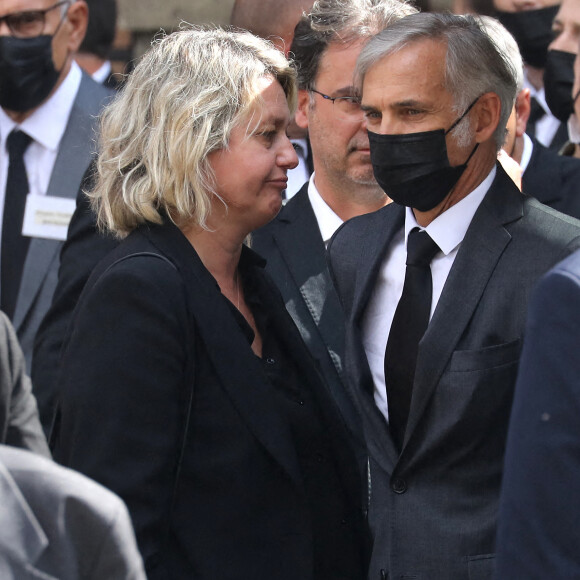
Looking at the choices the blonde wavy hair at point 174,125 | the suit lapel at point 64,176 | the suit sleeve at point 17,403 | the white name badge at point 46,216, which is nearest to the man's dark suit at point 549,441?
the blonde wavy hair at point 174,125

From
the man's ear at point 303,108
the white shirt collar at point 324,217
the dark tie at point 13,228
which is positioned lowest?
the dark tie at point 13,228

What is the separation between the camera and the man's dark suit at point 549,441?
153 cm

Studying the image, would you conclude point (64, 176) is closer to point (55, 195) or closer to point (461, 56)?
point (55, 195)

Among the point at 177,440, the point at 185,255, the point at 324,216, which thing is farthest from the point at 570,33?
the point at 177,440

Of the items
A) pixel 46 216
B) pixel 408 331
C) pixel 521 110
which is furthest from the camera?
pixel 46 216

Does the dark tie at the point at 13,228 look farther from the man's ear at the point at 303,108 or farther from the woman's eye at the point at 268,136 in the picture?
the woman's eye at the point at 268,136

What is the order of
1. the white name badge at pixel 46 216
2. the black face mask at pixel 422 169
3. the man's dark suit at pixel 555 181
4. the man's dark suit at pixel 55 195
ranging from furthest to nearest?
the white name badge at pixel 46 216
the man's dark suit at pixel 55 195
the man's dark suit at pixel 555 181
the black face mask at pixel 422 169

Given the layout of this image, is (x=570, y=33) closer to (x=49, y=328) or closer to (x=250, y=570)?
(x=49, y=328)

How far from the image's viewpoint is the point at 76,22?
4.29 m

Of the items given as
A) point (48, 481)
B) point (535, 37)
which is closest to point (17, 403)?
point (48, 481)

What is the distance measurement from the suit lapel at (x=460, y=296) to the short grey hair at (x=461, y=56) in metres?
0.26

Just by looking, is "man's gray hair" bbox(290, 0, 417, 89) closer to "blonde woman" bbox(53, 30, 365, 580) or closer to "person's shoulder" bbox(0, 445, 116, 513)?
"blonde woman" bbox(53, 30, 365, 580)

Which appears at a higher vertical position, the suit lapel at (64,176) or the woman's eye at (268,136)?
the woman's eye at (268,136)

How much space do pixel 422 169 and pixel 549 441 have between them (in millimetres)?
1067
